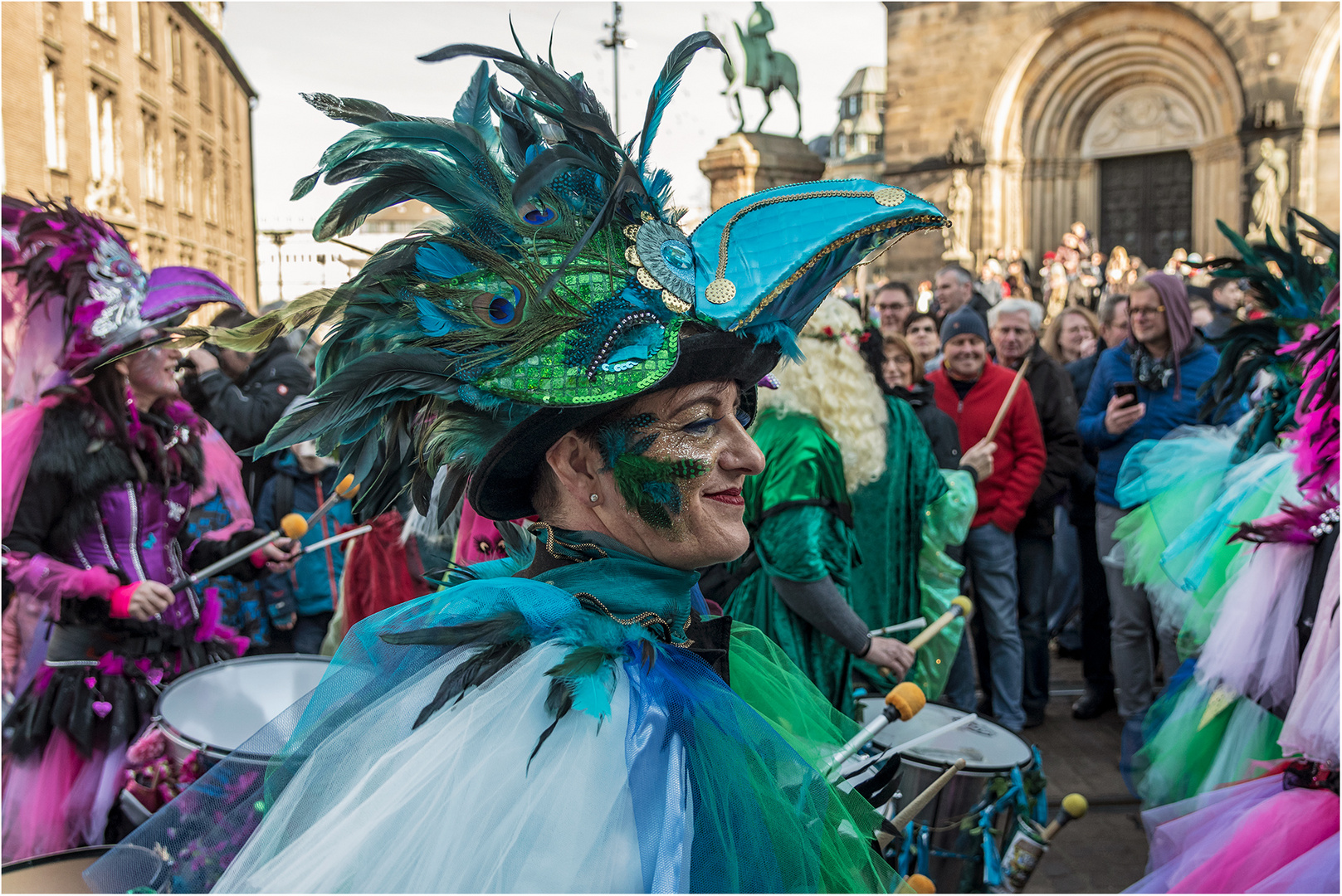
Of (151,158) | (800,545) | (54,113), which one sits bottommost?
(800,545)

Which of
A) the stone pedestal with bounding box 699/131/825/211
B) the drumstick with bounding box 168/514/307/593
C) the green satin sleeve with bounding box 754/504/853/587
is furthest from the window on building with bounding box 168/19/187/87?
the green satin sleeve with bounding box 754/504/853/587

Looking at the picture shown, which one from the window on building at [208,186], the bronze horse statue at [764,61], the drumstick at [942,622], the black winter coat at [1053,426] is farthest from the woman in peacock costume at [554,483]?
the window on building at [208,186]

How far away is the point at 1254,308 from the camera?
4512 millimetres

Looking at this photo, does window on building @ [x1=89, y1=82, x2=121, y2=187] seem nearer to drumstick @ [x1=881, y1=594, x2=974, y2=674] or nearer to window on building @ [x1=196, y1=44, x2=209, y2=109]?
window on building @ [x1=196, y1=44, x2=209, y2=109]

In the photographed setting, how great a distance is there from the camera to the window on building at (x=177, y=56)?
28359 millimetres

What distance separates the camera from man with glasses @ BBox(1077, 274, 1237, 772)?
5094 millimetres

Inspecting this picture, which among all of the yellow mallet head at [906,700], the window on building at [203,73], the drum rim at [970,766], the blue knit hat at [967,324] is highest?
the window on building at [203,73]

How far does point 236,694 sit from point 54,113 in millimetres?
20821

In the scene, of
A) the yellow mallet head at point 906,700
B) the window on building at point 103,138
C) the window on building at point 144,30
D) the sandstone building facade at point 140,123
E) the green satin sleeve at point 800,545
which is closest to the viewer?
the yellow mallet head at point 906,700

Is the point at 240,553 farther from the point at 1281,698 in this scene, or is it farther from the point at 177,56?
the point at 177,56

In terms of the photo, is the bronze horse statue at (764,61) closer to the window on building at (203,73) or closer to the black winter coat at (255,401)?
the black winter coat at (255,401)

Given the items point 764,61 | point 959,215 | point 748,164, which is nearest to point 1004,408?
point 748,164

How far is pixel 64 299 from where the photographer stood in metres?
3.22

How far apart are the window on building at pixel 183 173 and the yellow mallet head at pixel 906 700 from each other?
101ft
